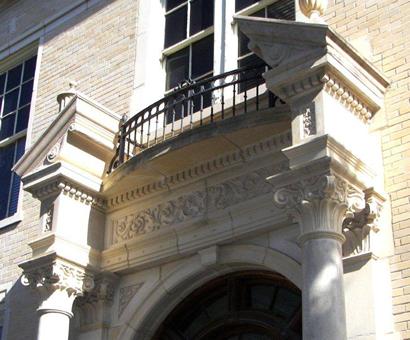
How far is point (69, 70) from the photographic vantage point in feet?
45.8

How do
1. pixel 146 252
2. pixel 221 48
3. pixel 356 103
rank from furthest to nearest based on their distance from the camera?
1. pixel 221 48
2. pixel 146 252
3. pixel 356 103

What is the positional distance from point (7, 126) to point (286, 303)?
7.05m

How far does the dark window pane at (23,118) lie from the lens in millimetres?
14586

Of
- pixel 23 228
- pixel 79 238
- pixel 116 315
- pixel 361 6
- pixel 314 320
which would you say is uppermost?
pixel 361 6

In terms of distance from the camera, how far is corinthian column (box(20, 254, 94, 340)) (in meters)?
9.97

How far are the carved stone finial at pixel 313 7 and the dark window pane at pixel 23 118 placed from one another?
6.97 meters

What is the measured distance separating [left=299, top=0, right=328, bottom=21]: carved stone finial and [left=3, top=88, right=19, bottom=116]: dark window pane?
24.4 feet

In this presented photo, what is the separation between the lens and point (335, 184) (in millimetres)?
7934

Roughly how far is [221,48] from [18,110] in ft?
15.0

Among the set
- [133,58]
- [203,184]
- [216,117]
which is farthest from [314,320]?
[133,58]

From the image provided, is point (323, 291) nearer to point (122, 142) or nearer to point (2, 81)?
point (122, 142)

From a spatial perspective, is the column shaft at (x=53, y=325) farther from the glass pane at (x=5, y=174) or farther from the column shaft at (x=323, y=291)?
the glass pane at (x=5, y=174)

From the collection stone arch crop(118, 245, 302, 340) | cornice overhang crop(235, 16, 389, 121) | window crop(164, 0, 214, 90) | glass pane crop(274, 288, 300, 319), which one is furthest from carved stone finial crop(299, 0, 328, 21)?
window crop(164, 0, 214, 90)

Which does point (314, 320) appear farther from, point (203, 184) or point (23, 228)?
point (23, 228)
